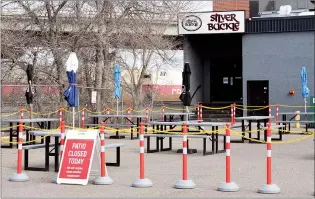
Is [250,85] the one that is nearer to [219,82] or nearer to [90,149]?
[219,82]

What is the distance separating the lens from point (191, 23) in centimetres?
3725

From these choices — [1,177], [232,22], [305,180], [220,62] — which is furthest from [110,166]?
[220,62]

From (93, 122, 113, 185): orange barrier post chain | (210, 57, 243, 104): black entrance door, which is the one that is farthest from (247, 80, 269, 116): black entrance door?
(93, 122, 113, 185): orange barrier post chain

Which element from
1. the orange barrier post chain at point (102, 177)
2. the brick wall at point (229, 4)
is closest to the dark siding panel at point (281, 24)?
the brick wall at point (229, 4)

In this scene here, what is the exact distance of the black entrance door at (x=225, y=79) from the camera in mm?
Result: 41812

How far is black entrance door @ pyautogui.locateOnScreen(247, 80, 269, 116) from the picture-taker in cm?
3672

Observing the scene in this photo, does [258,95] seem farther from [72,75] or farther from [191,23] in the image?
[72,75]

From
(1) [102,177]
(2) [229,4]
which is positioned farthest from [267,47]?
(1) [102,177]

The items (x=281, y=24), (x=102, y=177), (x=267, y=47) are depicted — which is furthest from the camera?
(x=267, y=47)

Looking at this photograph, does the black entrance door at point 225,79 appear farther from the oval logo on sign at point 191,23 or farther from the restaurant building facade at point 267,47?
the oval logo on sign at point 191,23

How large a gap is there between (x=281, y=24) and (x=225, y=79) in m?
7.24

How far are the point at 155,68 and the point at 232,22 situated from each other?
7.92 m

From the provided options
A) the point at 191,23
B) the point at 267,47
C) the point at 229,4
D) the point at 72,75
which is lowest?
the point at 72,75

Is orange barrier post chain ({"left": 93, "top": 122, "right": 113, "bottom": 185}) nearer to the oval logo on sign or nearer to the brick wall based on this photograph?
the oval logo on sign
